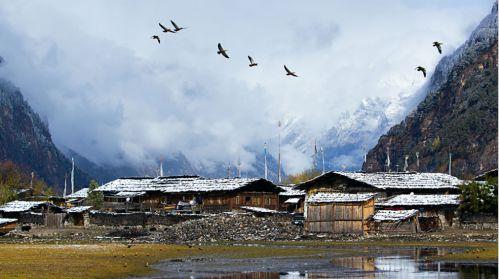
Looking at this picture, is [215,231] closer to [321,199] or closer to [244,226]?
[244,226]

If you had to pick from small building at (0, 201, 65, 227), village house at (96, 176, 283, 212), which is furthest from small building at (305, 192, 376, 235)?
small building at (0, 201, 65, 227)

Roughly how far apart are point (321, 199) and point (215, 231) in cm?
1147

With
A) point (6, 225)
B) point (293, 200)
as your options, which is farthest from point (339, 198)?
point (6, 225)

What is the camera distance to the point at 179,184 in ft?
406

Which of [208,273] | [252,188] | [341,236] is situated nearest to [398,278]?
[208,273]

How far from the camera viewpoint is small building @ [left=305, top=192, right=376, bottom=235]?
88312 millimetres

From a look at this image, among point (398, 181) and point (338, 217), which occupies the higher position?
point (398, 181)

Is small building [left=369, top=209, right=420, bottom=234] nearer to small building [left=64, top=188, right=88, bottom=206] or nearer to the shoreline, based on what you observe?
the shoreline

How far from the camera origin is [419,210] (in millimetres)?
96188

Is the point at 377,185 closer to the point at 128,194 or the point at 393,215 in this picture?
the point at 393,215

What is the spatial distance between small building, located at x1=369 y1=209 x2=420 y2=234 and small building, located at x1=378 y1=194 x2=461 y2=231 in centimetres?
384

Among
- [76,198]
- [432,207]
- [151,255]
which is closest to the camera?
[151,255]

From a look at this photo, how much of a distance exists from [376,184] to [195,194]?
25645 mm

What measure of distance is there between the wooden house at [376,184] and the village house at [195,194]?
367 inches
